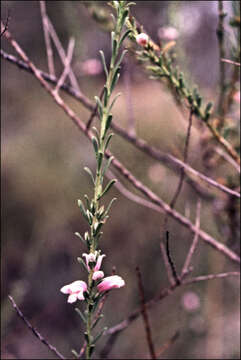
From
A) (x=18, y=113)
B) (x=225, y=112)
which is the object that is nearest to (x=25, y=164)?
(x=18, y=113)

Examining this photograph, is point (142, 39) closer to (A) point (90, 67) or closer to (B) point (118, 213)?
(A) point (90, 67)

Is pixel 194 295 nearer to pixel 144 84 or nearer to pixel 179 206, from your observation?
pixel 179 206

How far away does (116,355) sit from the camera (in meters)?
1.84

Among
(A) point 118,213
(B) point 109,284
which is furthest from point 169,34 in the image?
(A) point 118,213

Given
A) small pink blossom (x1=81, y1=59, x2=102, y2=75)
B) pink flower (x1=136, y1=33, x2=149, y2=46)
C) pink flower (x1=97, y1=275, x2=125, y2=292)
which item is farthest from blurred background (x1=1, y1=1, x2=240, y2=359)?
pink flower (x1=97, y1=275, x2=125, y2=292)

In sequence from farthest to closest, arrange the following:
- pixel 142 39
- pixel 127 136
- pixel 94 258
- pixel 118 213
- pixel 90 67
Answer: pixel 118 213, pixel 90 67, pixel 127 136, pixel 142 39, pixel 94 258

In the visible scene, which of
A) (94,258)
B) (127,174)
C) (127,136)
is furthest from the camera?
(127,136)

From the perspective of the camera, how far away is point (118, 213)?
2848mm

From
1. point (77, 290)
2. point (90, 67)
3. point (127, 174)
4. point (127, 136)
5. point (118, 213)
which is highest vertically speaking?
point (118, 213)

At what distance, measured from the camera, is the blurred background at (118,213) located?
1087 millimetres

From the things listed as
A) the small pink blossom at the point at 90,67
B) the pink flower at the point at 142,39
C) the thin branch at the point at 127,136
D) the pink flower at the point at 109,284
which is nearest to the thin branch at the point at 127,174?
the thin branch at the point at 127,136

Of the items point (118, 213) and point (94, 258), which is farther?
point (118, 213)

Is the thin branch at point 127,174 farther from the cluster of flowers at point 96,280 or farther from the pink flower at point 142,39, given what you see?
the cluster of flowers at point 96,280

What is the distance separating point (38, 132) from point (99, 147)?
12.3ft
